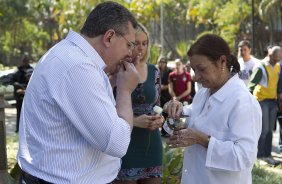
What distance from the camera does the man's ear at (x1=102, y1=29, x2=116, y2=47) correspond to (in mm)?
2133

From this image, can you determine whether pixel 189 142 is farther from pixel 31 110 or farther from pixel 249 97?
pixel 31 110

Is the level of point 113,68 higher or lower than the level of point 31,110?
higher

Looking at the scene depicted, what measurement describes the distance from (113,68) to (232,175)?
94 centimetres

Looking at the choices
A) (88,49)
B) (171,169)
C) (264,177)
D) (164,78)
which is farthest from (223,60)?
(164,78)

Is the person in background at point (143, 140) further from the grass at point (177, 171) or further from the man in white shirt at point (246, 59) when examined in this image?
the man in white shirt at point (246, 59)

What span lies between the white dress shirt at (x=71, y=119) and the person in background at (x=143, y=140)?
1.41 m

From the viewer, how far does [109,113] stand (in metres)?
2.02

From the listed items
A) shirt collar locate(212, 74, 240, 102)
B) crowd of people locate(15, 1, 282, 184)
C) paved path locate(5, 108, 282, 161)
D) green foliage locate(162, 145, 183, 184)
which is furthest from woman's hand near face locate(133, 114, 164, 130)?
paved path locate(5, 108, 282, 161)

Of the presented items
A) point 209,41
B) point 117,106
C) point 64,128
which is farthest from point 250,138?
point 64,128

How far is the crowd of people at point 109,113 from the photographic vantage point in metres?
2.01

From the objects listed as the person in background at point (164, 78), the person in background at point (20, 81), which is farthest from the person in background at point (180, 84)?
the person in background at point (20, 81)

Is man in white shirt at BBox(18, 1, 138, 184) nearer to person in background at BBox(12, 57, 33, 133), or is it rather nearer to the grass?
the grass

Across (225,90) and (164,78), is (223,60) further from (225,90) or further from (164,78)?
(164,78)

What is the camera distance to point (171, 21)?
142 feet
